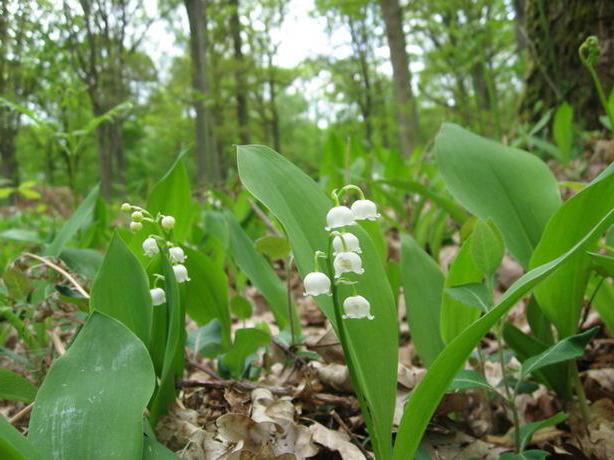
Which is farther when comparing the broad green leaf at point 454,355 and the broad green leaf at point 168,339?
the broad green leaf at point 168,339

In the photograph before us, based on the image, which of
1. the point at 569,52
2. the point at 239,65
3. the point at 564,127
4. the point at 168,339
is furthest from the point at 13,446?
the point at 239,65

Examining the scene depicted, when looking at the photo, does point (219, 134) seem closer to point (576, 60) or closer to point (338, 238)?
point (576, 60)

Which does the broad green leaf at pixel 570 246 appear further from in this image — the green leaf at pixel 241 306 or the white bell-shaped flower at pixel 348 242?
the green leaf at pixel 241 306

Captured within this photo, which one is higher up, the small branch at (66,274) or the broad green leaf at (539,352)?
the small branch at (66,274)

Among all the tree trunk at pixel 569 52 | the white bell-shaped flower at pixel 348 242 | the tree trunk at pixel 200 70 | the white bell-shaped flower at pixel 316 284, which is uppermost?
the tree trunk at pixel 200 70

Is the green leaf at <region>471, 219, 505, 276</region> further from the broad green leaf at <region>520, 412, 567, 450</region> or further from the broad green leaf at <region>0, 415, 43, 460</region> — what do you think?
the broad green leaf at <region>0, 415, 43, 460</region>

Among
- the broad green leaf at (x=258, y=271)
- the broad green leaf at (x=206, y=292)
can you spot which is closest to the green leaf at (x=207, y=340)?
the broad green leaf at (x=206, y=292)

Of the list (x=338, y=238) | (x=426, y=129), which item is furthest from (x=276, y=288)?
(x=426, y=129)
